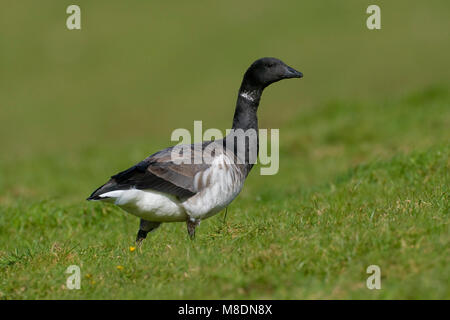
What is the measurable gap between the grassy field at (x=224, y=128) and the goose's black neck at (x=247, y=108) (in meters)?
1.28

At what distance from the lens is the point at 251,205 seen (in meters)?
11.9

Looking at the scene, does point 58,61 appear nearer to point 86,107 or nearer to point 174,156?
point 86,107

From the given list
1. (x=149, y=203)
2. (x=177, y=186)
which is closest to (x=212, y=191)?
(x=177, y=186)

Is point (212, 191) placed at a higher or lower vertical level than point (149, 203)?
higher

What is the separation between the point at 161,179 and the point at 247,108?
6.97 ft

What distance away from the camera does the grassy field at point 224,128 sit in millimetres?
6539

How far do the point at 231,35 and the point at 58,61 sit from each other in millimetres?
8760

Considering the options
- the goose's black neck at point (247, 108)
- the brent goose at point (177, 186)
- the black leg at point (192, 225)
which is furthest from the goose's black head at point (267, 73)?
the black leg at point (192, 225)

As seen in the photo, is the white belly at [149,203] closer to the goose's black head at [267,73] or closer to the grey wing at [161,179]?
the grey wing at [161,179]

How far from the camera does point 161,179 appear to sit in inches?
320

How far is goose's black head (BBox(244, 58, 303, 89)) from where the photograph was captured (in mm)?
9641

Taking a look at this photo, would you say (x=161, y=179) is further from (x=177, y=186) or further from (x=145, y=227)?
(x=145, y=227)

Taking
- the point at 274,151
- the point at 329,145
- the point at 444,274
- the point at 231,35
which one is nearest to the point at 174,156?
the point at 444,274
